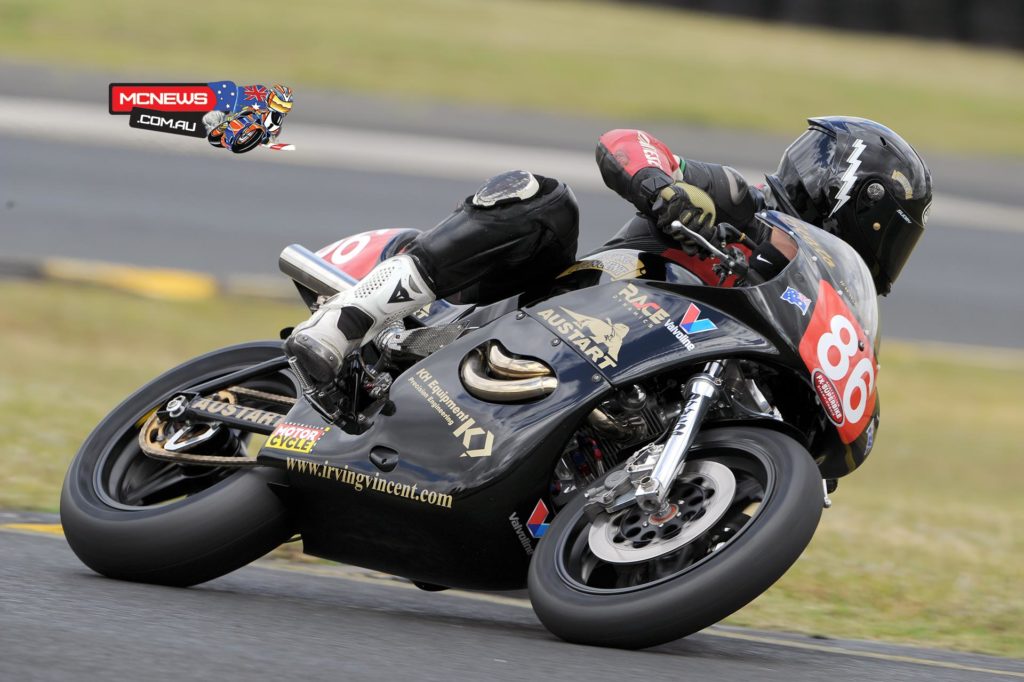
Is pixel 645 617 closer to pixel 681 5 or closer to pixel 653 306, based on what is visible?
pixel 653 306

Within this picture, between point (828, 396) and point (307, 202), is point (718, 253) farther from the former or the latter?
point (307, 202)

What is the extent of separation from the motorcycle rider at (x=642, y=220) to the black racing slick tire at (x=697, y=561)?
0.61 meters

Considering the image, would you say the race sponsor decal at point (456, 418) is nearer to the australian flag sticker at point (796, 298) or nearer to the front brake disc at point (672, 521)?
the front brake disc at point (672, 521)

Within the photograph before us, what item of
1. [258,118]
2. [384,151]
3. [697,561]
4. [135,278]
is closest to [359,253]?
[258,118]

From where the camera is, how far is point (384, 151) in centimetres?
1411

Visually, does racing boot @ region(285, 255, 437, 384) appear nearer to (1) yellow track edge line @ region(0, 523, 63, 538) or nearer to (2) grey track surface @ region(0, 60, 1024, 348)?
(1) yellow track edge line @ region(0, 523, 63, 538)

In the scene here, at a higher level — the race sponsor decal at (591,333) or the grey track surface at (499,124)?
the race sponsor decal at (591,333)

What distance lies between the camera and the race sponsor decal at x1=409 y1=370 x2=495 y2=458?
3967 millimetres

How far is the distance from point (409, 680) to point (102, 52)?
13.3 meters

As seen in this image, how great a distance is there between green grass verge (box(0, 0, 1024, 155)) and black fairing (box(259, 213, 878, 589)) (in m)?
11.0

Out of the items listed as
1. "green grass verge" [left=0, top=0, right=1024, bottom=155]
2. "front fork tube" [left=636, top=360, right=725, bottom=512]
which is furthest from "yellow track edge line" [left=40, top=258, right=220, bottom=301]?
"front fork tube" [left=636, top=360, right=725, bottom=512]

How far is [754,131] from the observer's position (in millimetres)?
16094

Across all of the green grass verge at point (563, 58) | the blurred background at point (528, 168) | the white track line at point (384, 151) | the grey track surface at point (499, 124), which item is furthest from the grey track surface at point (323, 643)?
the green grass verge at point (563, 58)

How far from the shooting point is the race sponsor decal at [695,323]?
3.93 meters
